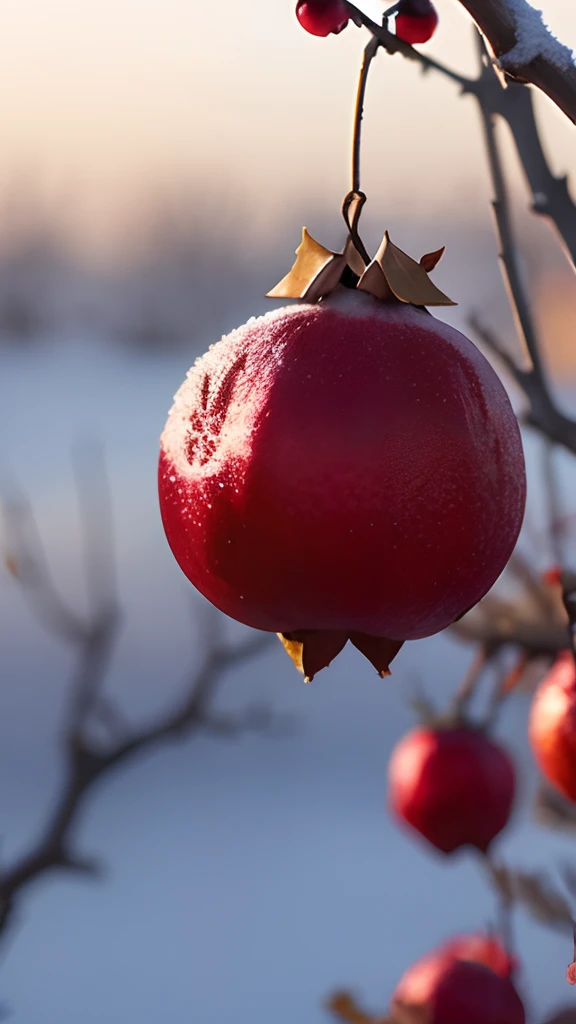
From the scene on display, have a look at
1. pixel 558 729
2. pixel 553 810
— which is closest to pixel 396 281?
pixel 558 729

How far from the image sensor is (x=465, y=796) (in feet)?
3.76

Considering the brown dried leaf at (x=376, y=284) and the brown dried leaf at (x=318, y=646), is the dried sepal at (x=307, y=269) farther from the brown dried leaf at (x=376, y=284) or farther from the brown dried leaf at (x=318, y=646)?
the brown dried leaf at (x=318, y=646)

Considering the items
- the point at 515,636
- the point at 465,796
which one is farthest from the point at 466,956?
the point at 515,636

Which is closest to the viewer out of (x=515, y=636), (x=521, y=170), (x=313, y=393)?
(x=313, y=393)

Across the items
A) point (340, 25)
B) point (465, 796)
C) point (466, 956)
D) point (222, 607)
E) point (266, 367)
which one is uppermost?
point (340, 25)

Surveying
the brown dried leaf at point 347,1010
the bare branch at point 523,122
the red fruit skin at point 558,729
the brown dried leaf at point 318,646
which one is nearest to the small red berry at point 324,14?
the bare branch at point 523,122

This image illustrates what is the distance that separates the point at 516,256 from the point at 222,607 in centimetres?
30

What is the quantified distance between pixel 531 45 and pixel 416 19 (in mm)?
150

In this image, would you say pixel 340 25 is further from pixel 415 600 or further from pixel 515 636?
pixel 515 636

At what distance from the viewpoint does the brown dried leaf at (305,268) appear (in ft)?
1.55

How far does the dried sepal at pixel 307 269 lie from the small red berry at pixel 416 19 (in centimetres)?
14

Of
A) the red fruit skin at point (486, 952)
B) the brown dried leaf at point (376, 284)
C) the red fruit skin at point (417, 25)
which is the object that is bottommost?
the red fruit skin at point (486, 952)

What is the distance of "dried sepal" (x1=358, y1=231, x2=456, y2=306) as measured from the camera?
0.46 metres

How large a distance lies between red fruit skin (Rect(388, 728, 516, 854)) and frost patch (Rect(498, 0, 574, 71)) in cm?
88
